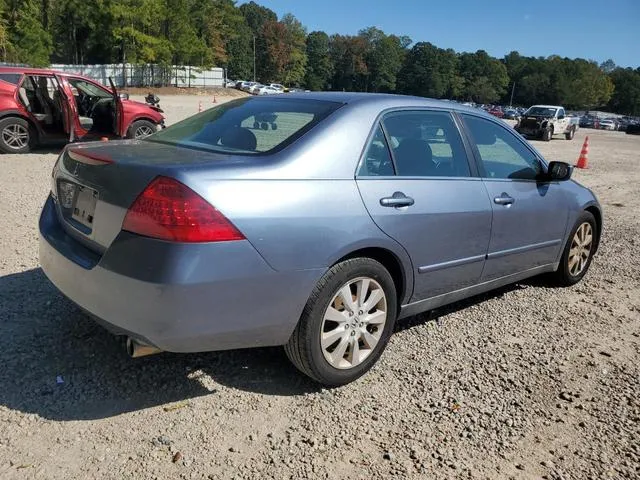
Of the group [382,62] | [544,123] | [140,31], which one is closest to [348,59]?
[382,62]

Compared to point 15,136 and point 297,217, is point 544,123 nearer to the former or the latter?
point 15,136

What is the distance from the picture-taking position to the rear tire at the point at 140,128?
1166 centimetres

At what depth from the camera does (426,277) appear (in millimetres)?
3447

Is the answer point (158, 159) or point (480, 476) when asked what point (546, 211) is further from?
point (158, 159)

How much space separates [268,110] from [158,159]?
1055mm

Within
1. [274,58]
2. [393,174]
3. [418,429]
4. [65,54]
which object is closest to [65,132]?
[393,174]

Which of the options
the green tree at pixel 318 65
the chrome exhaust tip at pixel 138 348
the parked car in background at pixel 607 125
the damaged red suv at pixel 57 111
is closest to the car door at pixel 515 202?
the chrome exhaust tip at pixel 138 348

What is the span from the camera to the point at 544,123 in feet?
85.9

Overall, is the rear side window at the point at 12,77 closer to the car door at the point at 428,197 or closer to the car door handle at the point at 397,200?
the car door at the point at 428,197

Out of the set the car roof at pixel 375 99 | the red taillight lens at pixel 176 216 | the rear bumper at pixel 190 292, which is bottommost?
the rear bumper at pixel 190 292

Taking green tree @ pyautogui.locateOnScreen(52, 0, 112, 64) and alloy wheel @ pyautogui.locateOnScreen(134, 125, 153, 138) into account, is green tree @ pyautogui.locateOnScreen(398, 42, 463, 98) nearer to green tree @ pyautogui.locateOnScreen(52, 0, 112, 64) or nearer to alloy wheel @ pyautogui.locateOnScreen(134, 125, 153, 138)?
green tree @ pyautogui.locateOnScreen(52, 0, 112, 64)

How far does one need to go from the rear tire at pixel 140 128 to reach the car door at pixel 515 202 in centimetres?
905

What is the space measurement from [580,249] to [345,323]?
123 inches

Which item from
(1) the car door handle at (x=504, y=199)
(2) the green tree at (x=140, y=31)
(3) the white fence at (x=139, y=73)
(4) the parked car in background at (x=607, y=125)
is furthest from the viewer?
(4) the parked car in background at (x=607, y=125)
